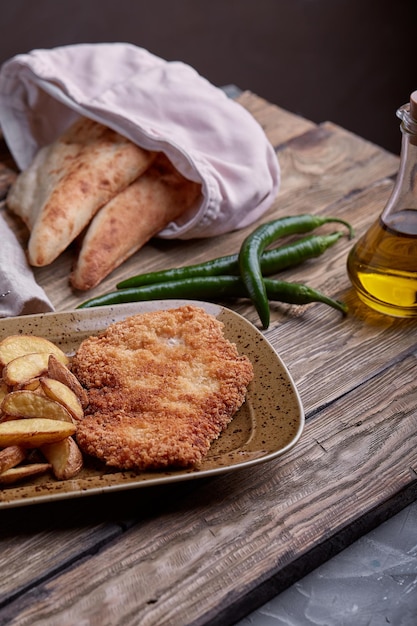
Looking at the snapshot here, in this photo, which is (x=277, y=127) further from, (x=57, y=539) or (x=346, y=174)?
(x=57, y=539)

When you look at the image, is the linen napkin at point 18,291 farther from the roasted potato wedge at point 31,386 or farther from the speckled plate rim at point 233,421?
the roasted potato wedge at point 31,386

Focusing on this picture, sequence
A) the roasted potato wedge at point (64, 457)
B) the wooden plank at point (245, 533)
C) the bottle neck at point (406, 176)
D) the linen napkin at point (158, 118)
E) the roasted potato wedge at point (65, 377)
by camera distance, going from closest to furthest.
Result: the wooden plank at point (245, 533) < the roasted potato wedge at point (64, 457) < the roasted potato wedge at point (65, 377) < the bottle neck at point (406, 176) < the linen napkin at point (158, 118)

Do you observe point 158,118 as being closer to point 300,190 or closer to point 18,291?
point 300,190

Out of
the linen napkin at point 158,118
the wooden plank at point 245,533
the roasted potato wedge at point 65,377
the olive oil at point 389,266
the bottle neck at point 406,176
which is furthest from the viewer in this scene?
the linen napkin at point 158,118

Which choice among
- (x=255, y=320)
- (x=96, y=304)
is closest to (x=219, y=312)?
(x=255, y=320)

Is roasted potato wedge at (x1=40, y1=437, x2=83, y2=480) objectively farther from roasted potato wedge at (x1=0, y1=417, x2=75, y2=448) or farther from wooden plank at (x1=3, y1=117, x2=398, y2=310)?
wooden plank at (x1=3, y1=117, x2=398, y2=310)

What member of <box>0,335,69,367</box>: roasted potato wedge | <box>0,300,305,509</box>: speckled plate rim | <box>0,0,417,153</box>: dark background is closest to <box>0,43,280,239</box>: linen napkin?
<box>0,300,305,509</box>: speckled plate rim

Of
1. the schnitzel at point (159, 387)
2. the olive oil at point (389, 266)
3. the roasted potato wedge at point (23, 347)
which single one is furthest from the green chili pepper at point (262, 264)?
the roasted potato wedge at point (23, 347)
